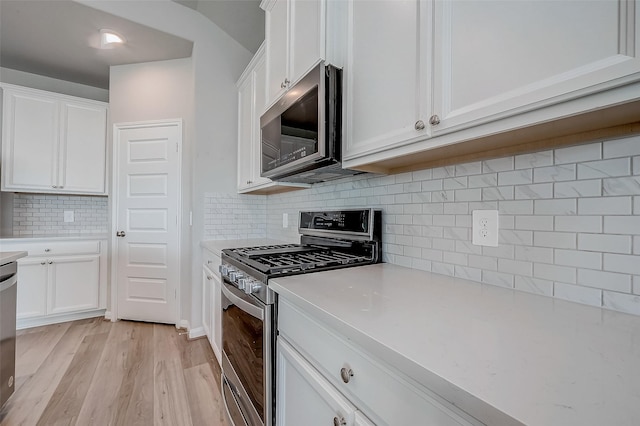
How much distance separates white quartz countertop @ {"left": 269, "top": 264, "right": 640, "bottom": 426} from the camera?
358 mm

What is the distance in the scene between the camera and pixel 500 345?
1.67ft

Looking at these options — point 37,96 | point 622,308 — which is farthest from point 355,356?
point 37,96

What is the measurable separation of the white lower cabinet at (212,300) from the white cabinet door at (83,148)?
193 centimetres

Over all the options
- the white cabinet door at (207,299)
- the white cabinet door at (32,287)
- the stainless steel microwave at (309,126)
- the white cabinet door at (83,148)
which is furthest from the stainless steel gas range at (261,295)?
the white cabinet door at (83,148)

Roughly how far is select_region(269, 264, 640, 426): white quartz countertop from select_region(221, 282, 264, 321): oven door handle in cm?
26

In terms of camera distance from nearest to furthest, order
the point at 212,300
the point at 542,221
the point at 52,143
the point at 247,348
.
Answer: the point at 542,221, the point at 247,348, the point at 212,300, the point at 52,143

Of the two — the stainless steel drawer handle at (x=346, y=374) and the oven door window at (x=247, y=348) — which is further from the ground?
the stainless steel drawer handle at (x=346, y=374)

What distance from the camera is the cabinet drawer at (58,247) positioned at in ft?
9.22

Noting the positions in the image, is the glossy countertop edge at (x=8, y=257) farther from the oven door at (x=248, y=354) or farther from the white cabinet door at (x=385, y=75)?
the white cabinet door at (x=385, y=75)

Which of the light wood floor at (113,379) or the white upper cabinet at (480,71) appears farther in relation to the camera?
the light wood floor at (113,379)

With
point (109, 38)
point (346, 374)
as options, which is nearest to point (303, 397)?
point (346, 374)

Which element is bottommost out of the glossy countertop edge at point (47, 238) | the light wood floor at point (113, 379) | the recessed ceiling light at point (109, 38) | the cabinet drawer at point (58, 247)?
the light wood floor at point (113, 379)

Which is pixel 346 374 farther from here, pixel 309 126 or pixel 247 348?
pixel 309 126

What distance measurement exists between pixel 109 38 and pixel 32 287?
2604 millimetres
